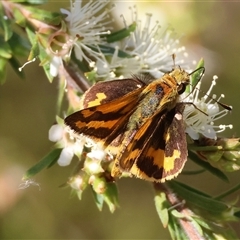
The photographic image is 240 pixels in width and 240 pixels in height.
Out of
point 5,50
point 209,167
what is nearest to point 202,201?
point 209,167

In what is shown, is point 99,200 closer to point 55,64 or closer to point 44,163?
point 44,163

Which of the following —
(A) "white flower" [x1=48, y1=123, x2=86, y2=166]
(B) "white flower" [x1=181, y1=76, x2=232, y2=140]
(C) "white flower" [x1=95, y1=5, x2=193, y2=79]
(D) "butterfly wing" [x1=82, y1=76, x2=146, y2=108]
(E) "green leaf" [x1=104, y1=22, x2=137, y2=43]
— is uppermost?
(E) "green leaf" [x1=104, y1=22, x2=137, y2=43]

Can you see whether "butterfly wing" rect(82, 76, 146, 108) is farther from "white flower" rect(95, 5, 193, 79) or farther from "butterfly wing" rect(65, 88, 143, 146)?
"white flower" rect(95, 5, 193, 79)

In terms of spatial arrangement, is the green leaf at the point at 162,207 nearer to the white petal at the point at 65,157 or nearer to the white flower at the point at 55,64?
the white petal at the point at 65,157

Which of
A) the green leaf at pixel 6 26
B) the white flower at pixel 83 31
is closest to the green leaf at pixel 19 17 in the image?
the green leaf at pixel 6 26

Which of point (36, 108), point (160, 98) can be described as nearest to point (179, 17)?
point (36, 108)

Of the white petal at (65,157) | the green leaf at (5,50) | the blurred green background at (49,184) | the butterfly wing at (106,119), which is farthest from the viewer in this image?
the blurred green background at (49,184)

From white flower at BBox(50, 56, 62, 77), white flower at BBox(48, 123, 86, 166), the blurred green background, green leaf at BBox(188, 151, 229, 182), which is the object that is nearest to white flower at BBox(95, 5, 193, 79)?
white flower at BBox(50, 56, 62, 77)
